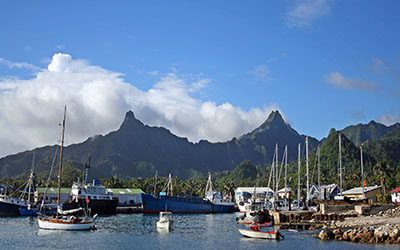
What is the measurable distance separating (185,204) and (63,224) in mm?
56064

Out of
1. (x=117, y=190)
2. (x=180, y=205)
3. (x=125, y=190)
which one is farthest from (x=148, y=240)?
(x=125, y=190)

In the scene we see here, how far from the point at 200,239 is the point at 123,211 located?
211 feet

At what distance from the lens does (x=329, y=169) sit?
177 m

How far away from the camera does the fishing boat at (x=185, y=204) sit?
4230 inches

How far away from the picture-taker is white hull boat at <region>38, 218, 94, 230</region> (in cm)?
6003

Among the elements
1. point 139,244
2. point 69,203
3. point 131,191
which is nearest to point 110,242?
point 139,244

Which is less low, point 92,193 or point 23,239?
point 92,193

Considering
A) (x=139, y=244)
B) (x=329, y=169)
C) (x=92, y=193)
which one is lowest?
(x=139, y=244)

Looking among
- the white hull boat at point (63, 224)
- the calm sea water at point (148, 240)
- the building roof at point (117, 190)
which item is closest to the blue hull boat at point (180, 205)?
the building roof at point (117, 190)

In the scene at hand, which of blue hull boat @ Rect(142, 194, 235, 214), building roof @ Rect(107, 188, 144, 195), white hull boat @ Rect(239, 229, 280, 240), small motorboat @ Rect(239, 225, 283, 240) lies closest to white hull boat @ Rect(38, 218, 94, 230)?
→ small motorboat @ Rect(239, 225, 283, 240)

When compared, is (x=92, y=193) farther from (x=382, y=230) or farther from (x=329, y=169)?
(x=329, y=169)

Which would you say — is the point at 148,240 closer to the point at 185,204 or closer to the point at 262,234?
the point at 262,234

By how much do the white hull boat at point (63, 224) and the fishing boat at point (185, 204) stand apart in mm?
46358

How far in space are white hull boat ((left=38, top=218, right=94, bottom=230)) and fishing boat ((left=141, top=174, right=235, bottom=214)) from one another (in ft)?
152
